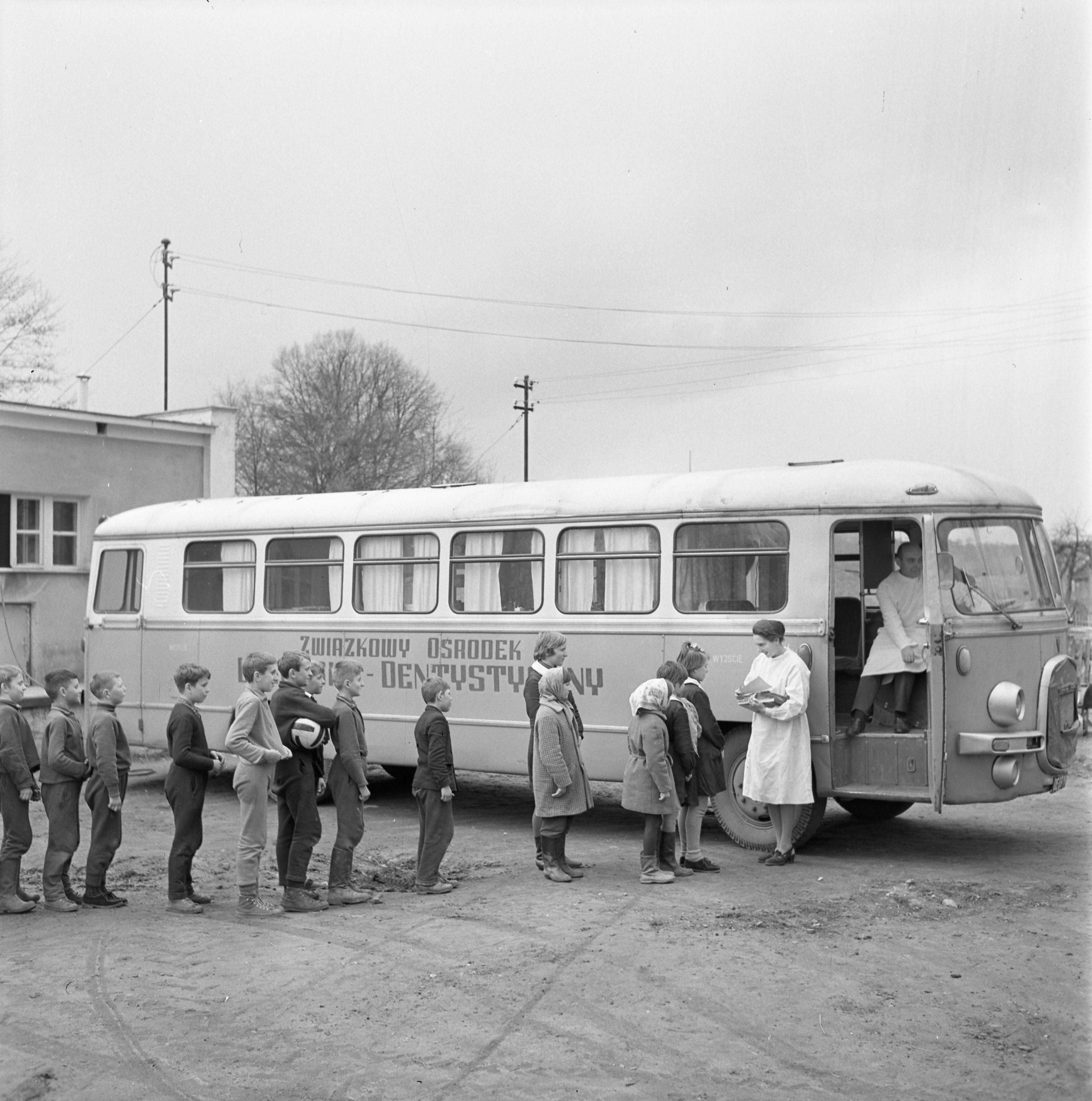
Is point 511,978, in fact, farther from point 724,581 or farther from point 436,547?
point 436,547

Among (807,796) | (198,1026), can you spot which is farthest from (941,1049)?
(807,796)

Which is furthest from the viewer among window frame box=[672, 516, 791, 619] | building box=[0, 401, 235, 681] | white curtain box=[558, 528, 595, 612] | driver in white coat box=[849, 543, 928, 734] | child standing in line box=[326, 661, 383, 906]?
building box=[0, 401, 235, 681]

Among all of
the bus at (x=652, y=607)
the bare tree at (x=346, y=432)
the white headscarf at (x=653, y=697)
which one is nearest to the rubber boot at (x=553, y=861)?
the white headscarf at (x=653, y=697)

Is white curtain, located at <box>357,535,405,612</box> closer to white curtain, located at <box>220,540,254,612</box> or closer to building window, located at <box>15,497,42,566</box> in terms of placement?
white curtain, located at <box>220,540,254,612</box>

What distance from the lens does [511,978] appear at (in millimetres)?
6812

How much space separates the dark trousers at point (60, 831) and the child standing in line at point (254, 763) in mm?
1059

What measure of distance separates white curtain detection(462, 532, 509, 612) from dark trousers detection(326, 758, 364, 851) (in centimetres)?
375

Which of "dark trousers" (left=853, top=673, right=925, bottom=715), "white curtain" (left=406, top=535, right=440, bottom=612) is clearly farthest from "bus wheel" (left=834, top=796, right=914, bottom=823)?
"white curtain" (left=406, top=535, right=440, bottom=612)

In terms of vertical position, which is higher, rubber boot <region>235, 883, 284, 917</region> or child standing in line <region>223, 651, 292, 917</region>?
child standing in line <region>223, 651, 292, 917</region>

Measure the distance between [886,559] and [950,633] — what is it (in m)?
1.12

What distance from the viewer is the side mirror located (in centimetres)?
995

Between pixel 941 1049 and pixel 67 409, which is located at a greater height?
pixel 67 409

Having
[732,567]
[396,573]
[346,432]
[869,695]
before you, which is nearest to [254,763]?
[732,567]

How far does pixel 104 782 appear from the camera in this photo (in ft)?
27.7
